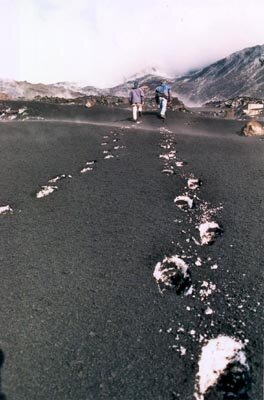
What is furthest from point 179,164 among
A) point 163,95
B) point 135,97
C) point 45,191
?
point 163,95

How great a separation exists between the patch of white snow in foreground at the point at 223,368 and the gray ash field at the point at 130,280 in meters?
0.01

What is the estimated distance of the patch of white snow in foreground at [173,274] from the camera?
17.5ft

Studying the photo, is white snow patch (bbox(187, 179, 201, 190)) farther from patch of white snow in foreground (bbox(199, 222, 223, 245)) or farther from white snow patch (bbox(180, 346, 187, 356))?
white snow patch (bbox(180, 346, 187, 356))

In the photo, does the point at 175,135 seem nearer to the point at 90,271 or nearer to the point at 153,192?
the point at 153,192

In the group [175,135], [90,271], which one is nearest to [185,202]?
[90,271]

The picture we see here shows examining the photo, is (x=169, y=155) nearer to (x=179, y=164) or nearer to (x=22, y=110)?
(x=179, y=164)

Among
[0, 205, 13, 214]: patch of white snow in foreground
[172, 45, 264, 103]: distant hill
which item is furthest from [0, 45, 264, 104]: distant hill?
[0, 205, 13, 214]: patch of white snow in foreground

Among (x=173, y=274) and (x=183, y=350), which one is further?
(x=173, y=274)

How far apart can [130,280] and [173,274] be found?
0.66 meters

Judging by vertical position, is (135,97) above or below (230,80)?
above

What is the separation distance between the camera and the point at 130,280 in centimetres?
553

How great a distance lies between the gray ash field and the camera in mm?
4051

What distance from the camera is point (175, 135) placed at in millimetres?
14711

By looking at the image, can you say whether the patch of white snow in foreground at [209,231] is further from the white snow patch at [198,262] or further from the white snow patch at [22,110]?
the white snow patch at [22,110]
